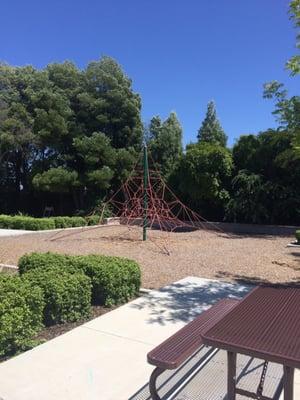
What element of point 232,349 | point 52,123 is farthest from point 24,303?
point 52,123

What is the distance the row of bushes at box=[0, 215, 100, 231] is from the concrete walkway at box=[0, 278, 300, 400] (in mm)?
10994

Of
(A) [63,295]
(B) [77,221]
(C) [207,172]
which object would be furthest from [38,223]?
(A) [63,295]

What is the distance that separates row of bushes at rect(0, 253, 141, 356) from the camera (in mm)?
3602

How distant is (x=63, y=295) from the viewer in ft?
14.1

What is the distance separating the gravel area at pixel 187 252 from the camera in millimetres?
7344

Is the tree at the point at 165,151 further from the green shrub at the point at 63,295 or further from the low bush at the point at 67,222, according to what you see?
the green shrub at the point at 63,295

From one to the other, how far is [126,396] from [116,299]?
7.59 feet

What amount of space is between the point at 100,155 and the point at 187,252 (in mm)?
10817

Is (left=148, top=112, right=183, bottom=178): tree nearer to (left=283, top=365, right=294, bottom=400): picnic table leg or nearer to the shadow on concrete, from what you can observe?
the shadow on concrete

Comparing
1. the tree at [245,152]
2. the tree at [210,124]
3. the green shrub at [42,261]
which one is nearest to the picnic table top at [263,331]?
the green shrub at [42,261]

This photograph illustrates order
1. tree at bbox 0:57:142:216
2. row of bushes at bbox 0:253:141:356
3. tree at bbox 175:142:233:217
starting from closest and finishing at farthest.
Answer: row of bushes at bbox 0:253:141:356
tree at bbox 175:142:233:217
tree at bbox 0:57:142:216

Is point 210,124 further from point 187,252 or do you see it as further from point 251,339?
point 251,339

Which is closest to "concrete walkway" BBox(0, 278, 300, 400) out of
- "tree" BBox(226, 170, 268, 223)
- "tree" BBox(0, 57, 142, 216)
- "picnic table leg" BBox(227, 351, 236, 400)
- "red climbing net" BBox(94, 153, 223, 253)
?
"picnic table leg" BBox(227, 351, 236, 400)

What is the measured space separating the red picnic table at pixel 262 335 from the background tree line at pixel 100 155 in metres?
13.1
